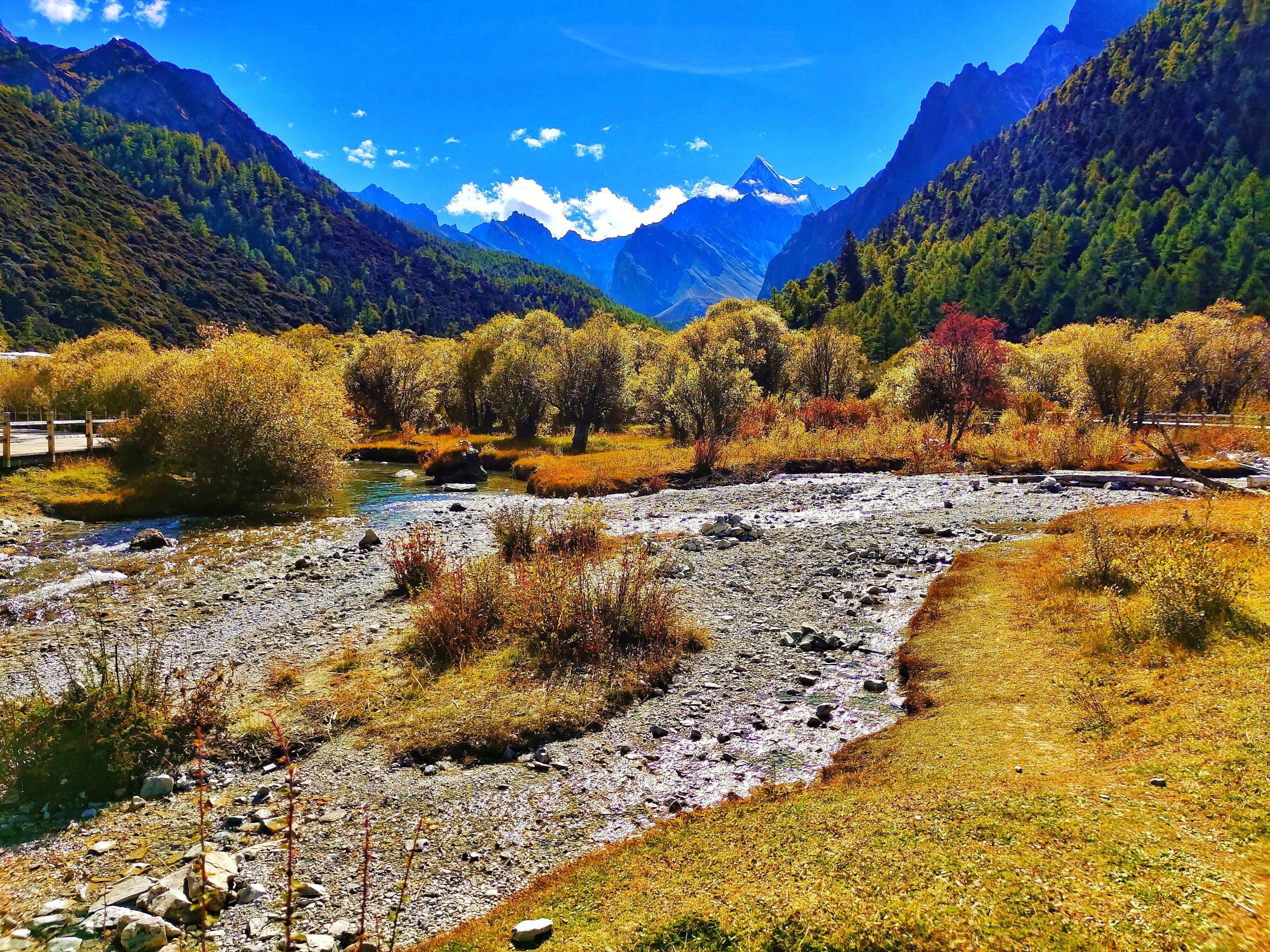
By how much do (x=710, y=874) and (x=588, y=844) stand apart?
5.79 feet

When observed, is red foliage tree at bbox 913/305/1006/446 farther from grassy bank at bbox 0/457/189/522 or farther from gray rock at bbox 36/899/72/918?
grassy bank at bbox 0/457/189/522

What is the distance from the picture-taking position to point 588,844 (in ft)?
18.8

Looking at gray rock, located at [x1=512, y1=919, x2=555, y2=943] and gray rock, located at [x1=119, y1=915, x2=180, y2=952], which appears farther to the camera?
gray rock, located at [x1=119, y1=915, x2=180, y2=952]

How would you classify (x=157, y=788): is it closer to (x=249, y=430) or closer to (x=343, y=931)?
(x=343, y=931)

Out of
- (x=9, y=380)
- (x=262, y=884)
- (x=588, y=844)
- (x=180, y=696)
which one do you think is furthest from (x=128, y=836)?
(x=9, y=380)

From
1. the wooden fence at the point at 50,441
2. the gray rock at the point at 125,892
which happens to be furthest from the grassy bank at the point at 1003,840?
the wooden fence at the point at 50,441

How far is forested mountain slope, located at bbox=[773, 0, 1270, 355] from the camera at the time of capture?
324ft

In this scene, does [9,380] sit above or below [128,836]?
above

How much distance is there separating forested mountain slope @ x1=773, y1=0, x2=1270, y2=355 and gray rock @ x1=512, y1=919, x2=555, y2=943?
117m

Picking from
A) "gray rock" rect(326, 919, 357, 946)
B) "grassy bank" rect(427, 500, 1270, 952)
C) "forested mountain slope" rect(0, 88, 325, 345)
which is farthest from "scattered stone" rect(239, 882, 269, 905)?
"forested mountain slope" rect(0, 88, 325, 345)

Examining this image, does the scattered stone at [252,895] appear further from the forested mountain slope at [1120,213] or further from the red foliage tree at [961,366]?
the forested mountain slope at [1120,213]

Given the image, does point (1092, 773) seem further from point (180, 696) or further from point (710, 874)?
point (180, 696)

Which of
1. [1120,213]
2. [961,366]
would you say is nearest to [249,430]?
[961,366]

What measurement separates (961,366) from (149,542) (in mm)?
37519
